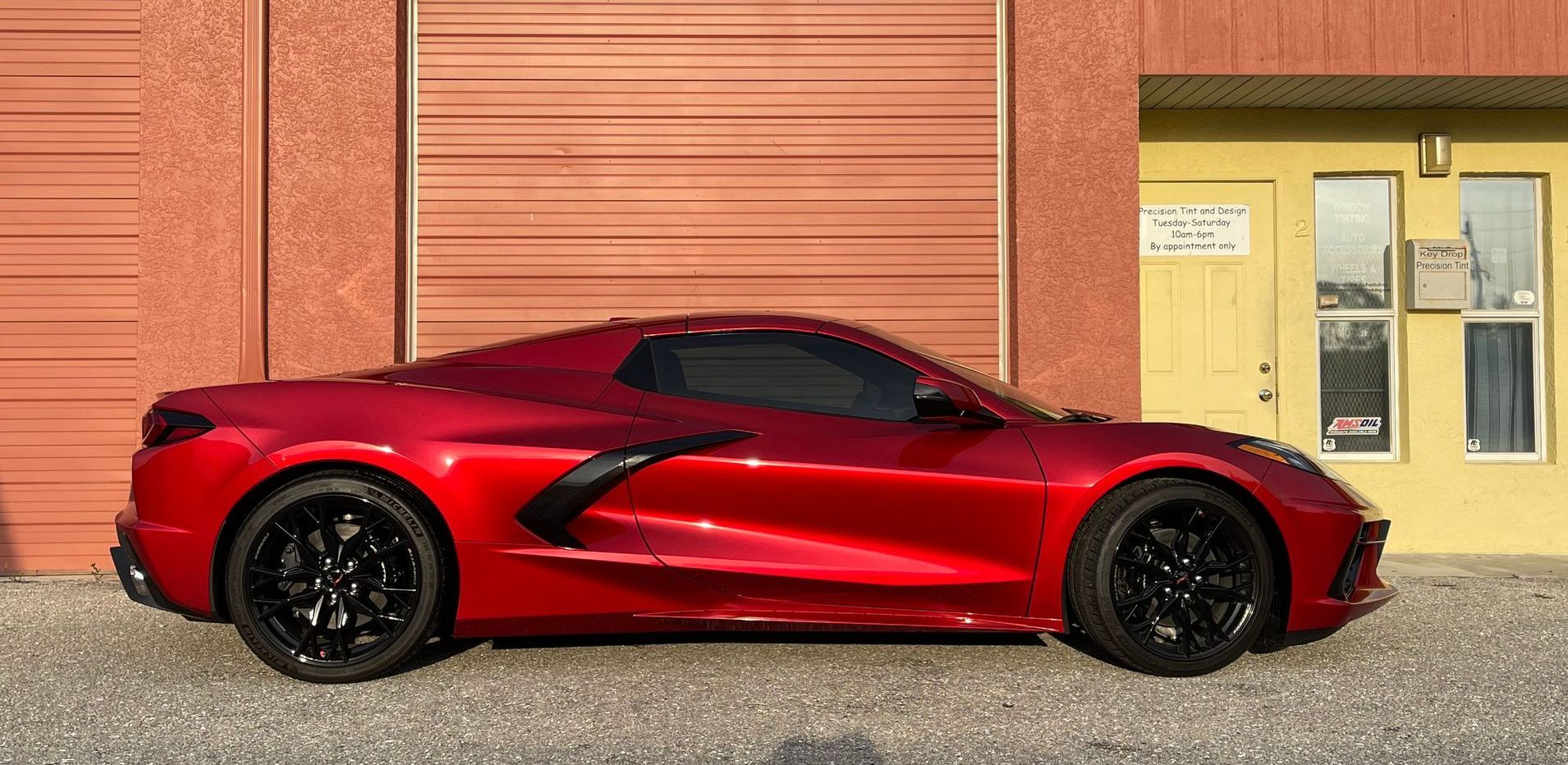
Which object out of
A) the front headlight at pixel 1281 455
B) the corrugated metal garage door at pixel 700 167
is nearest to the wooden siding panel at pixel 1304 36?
the corrugated metal garage door at pixel 700 167

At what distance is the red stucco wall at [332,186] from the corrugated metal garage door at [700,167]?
245 millimetres

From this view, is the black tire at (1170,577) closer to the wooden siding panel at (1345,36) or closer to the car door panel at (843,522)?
the car door panel at (843,522)

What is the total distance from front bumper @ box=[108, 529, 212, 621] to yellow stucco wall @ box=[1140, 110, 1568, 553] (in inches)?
255

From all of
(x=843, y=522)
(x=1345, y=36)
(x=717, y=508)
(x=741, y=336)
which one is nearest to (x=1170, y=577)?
(x=843, y=522)

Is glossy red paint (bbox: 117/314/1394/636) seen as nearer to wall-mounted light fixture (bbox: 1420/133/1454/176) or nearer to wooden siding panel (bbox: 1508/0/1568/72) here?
wooden siding panel (bbox: 1508/0/1568/72)

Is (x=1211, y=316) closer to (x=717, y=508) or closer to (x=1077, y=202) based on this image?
(x=1077, y=202)

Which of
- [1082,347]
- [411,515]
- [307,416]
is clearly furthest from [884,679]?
[1082,347]

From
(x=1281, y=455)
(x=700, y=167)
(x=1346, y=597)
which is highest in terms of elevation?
(x=700, y=167)

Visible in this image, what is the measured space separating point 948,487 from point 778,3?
428 centimetres

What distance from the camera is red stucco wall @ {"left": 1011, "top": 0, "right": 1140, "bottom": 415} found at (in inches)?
Result: 281

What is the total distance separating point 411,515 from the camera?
399 cm

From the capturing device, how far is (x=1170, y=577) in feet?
13.4

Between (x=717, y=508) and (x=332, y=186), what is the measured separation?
13.5 ft

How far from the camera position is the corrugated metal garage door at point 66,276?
6781mm
